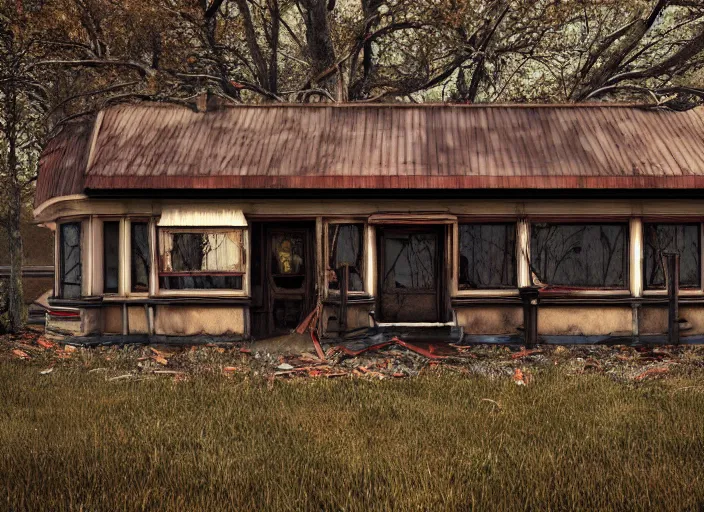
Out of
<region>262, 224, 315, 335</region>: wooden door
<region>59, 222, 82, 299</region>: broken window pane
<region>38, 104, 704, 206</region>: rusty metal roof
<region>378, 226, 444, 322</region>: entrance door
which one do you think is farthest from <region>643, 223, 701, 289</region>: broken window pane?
<region>59, 222, 82, 299</region>: broken window pane

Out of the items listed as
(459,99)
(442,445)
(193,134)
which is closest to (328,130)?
(193,134)

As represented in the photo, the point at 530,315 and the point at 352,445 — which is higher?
the point at 530,315

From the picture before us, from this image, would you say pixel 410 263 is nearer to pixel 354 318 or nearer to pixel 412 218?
pixel 412 218

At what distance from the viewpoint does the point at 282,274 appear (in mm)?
11719

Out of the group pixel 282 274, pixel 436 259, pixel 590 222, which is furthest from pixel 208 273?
pixel 590 222

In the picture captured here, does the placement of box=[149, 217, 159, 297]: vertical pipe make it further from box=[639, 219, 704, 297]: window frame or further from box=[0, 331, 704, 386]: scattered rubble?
box=[639, 219, 704, 297]: window frame

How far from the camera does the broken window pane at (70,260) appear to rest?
36.2 ft

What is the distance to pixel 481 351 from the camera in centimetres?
1009

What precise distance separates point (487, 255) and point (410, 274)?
1.39 m

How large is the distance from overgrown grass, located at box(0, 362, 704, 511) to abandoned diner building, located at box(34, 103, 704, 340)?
3.26 meters

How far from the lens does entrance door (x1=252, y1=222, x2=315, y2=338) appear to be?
11.7m

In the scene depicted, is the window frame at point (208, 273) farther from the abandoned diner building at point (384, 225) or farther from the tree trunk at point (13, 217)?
the tree trunk at point (13, 217)

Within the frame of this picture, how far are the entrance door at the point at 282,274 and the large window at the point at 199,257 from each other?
109 cm

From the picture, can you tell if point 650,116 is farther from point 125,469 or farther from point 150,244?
point 125,469
